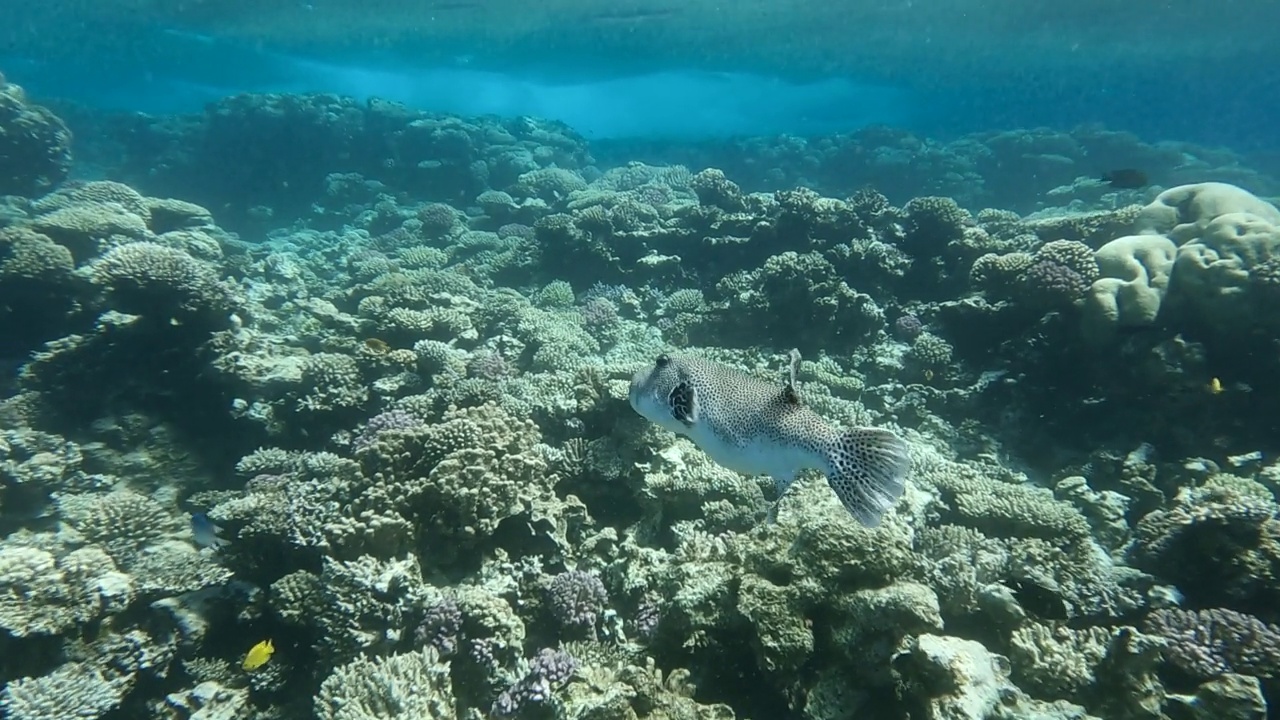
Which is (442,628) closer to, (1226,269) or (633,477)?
(633,477)

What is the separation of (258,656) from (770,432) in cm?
418

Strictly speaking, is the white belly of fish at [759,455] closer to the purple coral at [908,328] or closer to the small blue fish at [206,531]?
the small blue fish at [206,531]

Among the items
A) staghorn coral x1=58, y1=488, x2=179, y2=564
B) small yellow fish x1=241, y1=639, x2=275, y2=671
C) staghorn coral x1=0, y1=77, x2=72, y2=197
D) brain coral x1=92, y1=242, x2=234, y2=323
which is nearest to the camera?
small yellow fish x1=241, y1=639, x2=275, y2=671

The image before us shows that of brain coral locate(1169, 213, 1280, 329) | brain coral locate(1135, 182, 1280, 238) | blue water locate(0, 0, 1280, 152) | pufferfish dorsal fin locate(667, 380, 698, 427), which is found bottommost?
pufferfish dorsal fin locate(667, 380, 698, 427)

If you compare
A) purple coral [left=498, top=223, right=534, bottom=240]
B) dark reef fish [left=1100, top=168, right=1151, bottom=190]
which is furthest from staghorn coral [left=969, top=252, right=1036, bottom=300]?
purple coral [left=498, top=223, right=534, bottom=240]

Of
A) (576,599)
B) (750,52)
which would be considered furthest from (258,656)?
(750,52)

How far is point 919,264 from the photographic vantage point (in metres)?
11.7

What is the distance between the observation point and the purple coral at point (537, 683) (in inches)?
154

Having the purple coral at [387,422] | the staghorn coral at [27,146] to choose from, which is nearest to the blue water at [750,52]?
the staghorn coral at [27,146]

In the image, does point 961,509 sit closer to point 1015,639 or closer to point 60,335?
point 1015,639

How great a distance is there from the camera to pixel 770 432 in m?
3.64

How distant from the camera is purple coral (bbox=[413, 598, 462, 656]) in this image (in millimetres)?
4129

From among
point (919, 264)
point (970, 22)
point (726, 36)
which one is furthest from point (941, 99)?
point (919, 264)

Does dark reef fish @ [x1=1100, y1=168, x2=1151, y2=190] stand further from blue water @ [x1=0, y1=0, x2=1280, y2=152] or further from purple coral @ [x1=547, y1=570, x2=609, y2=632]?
blue water @ [x1=0, y1=0, x2=1280, y2=152]
